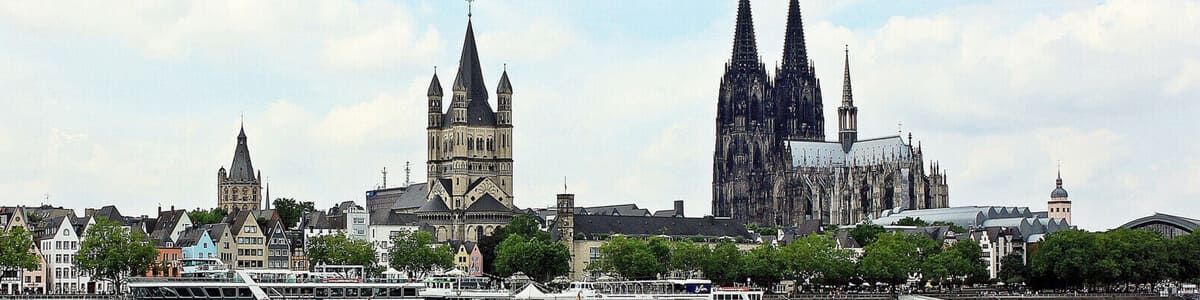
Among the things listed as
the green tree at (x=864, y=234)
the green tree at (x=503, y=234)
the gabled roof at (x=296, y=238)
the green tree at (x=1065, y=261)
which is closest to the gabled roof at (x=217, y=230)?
the gabled roof at (x=296, y=238)

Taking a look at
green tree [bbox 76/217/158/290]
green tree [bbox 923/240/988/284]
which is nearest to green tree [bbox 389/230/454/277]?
green tree [bbox 76/217/158/290]

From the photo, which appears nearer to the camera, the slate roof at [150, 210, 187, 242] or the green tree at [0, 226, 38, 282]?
the green tree at [0, 226, 38, 282]

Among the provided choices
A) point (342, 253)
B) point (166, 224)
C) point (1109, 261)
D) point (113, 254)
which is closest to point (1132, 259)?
point (1109, 261)

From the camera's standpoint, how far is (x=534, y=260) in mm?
165250

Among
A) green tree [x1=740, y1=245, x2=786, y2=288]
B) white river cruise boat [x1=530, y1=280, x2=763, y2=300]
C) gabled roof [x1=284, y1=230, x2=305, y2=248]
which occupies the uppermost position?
gabled roof [x1=284, y1=230, x2=305, y2=248]

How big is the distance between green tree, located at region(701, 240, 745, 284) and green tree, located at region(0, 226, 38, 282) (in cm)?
4990

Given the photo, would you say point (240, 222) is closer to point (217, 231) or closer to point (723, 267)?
point (217, 231)

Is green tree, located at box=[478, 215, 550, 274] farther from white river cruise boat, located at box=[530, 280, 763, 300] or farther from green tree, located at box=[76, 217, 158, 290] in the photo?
white river cruise boat, located at box=[530, 280, 763, 300]

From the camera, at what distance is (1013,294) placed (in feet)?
496

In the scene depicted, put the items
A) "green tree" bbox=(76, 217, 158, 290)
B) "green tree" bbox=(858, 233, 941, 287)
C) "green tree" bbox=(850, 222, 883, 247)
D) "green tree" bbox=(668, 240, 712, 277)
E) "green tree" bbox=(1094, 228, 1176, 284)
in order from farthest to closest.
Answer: "green tree" bbox=(850, 222, 883, 247) < "green tree" bbox=(668, 240, 712, 277) < "green tree" bbox=(858, 233, 941, 287) < "green tree" bbox=(1094, 228, 1176, 284) < "green tree" bbox=(76, 217, 158, 290)

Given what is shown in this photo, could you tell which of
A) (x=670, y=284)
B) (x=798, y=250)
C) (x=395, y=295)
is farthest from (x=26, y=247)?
(x=798, y=250)

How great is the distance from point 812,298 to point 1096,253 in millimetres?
24325

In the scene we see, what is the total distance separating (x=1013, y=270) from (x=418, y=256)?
4753 cm

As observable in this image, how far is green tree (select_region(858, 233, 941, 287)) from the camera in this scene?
15525cm
